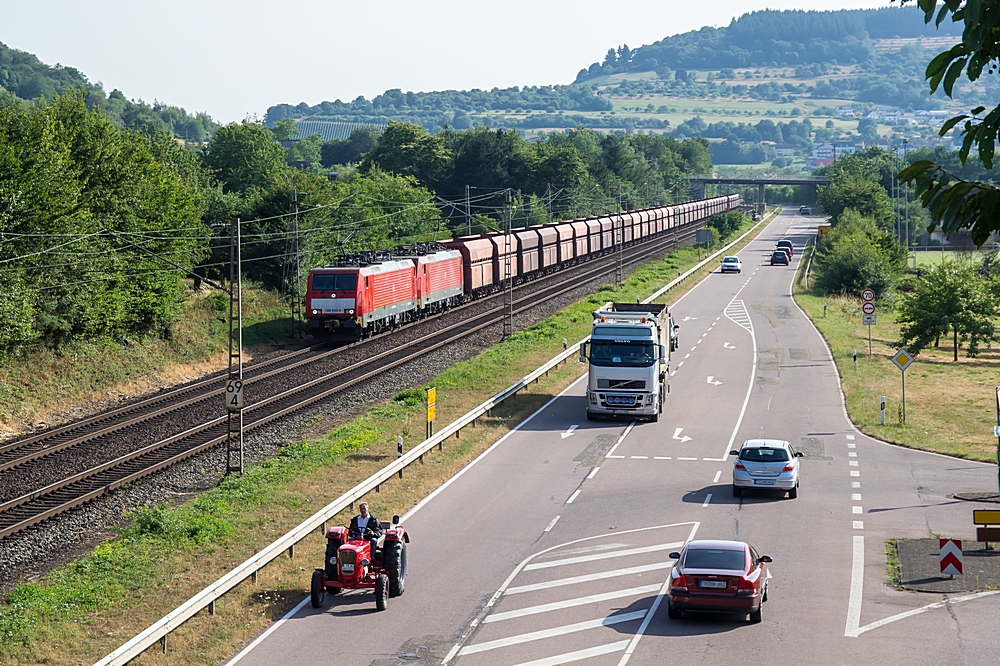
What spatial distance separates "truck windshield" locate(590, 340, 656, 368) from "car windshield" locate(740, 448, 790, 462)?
31.2 ft

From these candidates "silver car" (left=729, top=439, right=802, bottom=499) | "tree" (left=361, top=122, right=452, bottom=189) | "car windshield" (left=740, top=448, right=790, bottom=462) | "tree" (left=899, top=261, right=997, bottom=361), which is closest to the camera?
"silver car" (left=729, top=439, right=802, bottom=499)

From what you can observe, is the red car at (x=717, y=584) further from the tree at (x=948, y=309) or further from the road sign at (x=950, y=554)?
the tree at (x=948, y=309)

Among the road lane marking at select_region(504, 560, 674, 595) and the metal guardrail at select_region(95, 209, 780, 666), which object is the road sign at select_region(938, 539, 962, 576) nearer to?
the road lane marking at select_region(504, 560, 674, 595)

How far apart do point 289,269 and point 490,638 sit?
158ft

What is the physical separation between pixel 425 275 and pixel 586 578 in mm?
42433

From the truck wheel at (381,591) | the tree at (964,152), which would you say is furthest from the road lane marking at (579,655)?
the tree at (964,152)

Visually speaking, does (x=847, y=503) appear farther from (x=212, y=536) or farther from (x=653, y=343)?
(x=212, y=536)

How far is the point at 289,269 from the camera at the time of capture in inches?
2520

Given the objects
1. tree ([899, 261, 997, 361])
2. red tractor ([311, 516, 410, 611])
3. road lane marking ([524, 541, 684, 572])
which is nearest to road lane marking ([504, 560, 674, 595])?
road lane marking ([524, 541, 684, 572])

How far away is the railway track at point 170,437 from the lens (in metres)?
26.2

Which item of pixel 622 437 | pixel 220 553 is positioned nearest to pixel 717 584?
pixel 220 553

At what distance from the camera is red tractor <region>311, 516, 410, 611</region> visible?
2006 centimetres

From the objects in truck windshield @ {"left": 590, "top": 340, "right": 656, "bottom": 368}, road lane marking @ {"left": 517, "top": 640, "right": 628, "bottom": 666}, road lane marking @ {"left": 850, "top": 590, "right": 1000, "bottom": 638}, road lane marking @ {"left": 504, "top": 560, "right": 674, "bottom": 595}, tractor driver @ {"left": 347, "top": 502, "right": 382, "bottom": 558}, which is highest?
truck windshield @ {"left": 590, "top": 340, "right": 656, "bottom": 368}

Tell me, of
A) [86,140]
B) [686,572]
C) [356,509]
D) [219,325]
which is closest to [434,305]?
[219,325]
